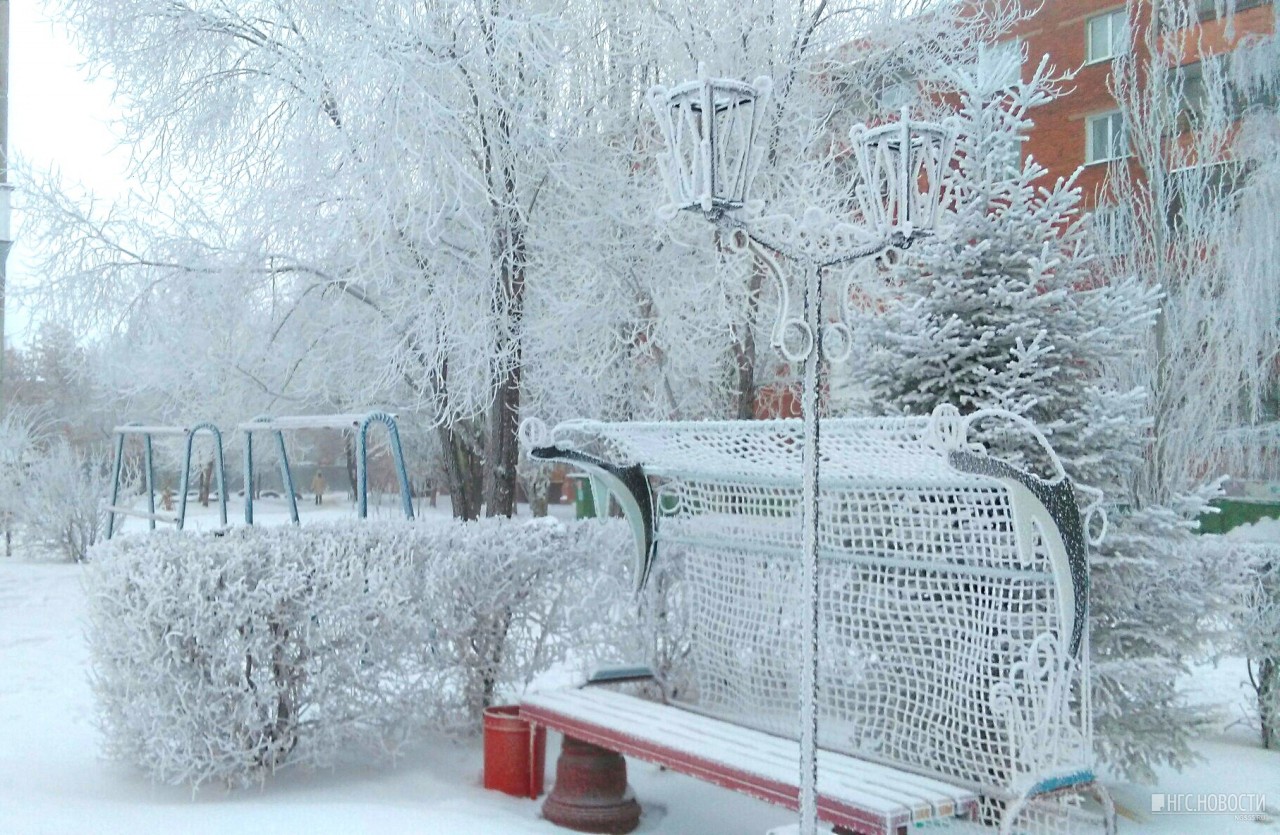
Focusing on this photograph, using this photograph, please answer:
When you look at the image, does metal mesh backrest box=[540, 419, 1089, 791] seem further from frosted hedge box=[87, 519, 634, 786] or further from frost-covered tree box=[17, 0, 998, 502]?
frost-covered tree box=[17, 0, 998, 502]

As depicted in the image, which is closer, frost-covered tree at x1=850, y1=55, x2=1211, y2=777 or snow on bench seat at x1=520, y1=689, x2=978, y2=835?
snow on bench seat at x1=520, y1=689, x2=978, y2=835

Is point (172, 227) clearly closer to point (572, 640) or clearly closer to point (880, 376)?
point (572, 640)

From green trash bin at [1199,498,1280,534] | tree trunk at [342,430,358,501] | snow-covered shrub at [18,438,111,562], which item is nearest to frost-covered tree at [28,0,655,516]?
snow-covered shrub at [18,438,111,562]

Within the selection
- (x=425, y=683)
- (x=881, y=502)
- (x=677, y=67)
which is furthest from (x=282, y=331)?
(x=881, y=502)

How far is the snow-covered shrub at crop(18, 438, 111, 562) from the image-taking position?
15.3 meters

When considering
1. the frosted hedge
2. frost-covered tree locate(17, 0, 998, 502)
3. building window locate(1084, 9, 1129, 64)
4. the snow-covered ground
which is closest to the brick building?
building window locate(1084, 9, 1129, 64)

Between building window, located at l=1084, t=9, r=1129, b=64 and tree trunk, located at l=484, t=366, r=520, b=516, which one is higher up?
building window, located at l=1084, t=9, r=1129, b=64

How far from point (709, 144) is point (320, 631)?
2.95 metres

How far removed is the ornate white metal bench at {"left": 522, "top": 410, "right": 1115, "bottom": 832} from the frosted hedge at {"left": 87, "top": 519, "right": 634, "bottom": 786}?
517 mm

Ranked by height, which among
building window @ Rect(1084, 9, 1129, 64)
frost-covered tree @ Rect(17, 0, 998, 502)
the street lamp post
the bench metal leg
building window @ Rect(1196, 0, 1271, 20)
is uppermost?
building window @ Rect(1084, 9, 1129, 64)

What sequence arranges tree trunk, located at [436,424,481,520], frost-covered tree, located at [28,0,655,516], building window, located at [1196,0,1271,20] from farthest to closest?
building window, located at [1196,0,1271,20] < tree trunk, located at [436,424,481,520] < frost-covered tree, located at [28,0,655,516]

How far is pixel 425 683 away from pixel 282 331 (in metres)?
5.51

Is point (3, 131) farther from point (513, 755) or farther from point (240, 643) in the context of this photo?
point (513, 755)
